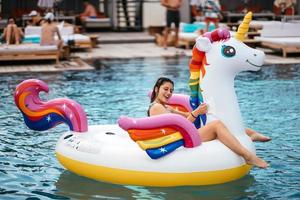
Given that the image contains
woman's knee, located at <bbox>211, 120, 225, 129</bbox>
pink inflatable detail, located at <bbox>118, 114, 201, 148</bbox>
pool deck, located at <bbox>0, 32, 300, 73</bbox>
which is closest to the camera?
pink inflatable detail, located at <bbox>118, 114, 201, 148</bbox>

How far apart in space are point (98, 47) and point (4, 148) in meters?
13.4

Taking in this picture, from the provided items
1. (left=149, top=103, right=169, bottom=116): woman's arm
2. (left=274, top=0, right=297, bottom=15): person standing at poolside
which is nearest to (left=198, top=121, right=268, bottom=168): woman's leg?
(left=149, top=103, right=169, bottom=116): woman's arm

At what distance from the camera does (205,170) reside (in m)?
6.10

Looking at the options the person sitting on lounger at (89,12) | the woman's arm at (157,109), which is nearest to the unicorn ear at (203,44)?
the woman's arm at (157,109)

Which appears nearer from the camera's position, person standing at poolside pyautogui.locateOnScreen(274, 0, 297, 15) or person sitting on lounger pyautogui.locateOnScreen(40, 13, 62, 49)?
person sitting on lounger pyautogui.locateOnScreen(40, 13, 62, 49)

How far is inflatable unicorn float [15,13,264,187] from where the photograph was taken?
6031mm

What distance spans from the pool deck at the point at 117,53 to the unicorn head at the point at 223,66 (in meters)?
9.05

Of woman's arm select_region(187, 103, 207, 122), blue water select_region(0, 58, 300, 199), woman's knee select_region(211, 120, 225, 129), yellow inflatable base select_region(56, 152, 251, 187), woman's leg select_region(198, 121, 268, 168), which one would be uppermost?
woman's arm select_region(187, 103, 207, 122)

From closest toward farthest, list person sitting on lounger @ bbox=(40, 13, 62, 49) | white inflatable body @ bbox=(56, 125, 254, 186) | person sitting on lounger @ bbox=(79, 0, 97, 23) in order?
white inflatable body @ bbox=(56, 125, 254, 186), person sitting on lounger @ bbox=(40, 13, 62, 49), person sitting on lounger @ bbox=(79, 0, 97, 23)

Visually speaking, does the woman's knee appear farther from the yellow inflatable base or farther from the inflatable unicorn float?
the yellow inflatable base

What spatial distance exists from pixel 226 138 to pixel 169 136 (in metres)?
0.53

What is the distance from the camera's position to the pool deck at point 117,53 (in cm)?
→ 1566

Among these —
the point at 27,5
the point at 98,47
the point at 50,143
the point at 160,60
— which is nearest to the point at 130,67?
the point at 160,60

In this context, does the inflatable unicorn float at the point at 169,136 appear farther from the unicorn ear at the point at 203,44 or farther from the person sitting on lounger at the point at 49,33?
the person sitting on lounger at the point at 49,33
